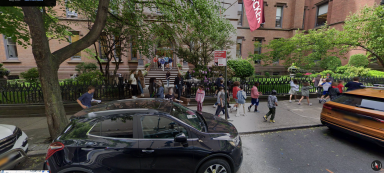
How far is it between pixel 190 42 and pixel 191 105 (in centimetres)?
540

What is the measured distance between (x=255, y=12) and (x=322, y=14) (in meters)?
22.1

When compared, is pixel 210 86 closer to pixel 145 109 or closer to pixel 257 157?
pixel 257 157

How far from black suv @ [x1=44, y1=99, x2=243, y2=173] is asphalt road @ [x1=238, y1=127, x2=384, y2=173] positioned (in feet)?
3.78

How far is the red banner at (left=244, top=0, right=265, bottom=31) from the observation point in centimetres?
687

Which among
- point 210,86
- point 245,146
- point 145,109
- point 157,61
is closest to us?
point 145,109

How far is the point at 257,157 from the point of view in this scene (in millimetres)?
4020

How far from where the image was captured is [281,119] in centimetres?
669

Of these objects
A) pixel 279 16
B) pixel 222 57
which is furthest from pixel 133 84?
pixel 279 16

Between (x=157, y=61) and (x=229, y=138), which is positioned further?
(x=157, y=61)

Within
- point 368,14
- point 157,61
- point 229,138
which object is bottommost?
point 229,138

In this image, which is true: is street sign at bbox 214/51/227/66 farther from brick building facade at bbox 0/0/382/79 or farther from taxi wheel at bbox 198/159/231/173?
brick building facade at bbox 0/0/382/79

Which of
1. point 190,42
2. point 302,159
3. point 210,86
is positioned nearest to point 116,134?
point 302,159

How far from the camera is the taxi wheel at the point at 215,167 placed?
291 cm

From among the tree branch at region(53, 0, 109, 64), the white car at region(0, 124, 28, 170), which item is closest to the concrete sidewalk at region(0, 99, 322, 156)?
the white car at region(0, 124, 28, 170)
